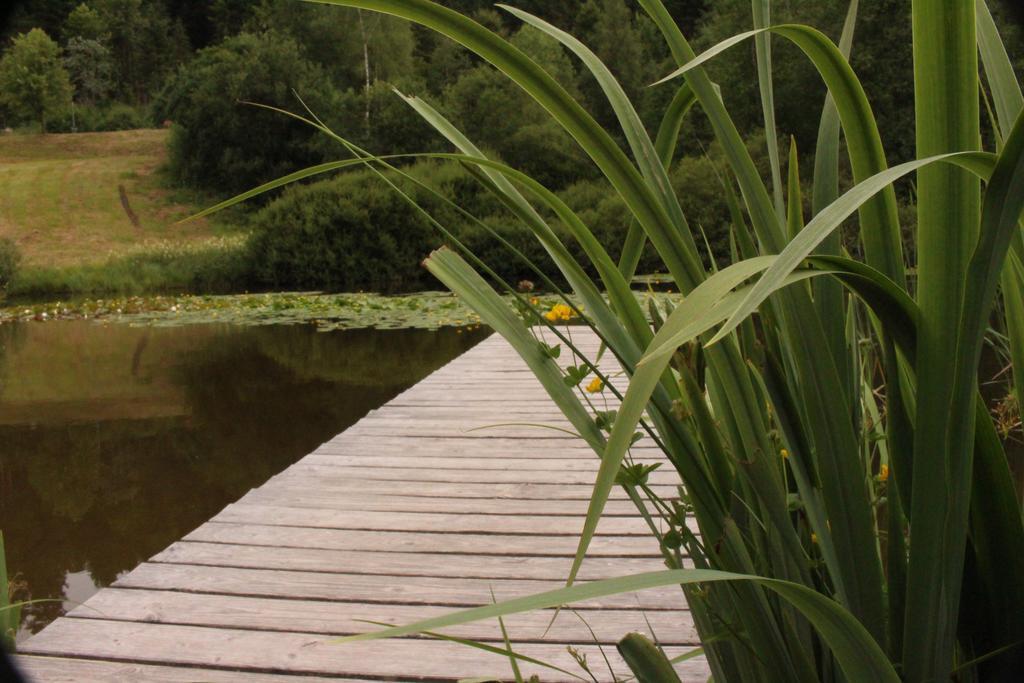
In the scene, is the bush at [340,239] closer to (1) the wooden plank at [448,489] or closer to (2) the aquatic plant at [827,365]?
(1) the wooden plank at [448,489]

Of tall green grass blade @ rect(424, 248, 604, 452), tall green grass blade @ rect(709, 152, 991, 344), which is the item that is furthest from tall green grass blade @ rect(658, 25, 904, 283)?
tall green grass blade @ rect(424, 248, 604, 452)

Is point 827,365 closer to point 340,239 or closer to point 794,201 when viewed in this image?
point 794,201

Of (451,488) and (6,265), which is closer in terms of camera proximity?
(451,488)

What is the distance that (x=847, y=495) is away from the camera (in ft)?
1.88

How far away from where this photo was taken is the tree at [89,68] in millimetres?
26734

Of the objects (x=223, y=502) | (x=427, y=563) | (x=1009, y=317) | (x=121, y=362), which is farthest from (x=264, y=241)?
(x=1009, y=317)

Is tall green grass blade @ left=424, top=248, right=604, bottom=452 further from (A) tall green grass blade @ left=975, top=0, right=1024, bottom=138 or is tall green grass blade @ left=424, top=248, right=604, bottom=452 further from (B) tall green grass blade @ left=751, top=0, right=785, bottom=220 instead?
(A) tall green grass blade @ left=975, top=0, right=1024, bottom=138

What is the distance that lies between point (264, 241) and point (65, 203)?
30.7 ft

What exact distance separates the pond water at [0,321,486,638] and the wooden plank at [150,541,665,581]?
0.78 m

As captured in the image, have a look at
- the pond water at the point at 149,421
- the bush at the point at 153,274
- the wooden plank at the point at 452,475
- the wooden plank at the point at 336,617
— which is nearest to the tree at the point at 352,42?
the bush at the point at 153,274

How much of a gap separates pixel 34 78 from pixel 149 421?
23.0 m

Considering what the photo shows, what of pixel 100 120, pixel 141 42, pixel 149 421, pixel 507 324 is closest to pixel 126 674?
pixel 507 324

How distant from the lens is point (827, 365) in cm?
56

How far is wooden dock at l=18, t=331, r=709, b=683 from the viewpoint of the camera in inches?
52.1
